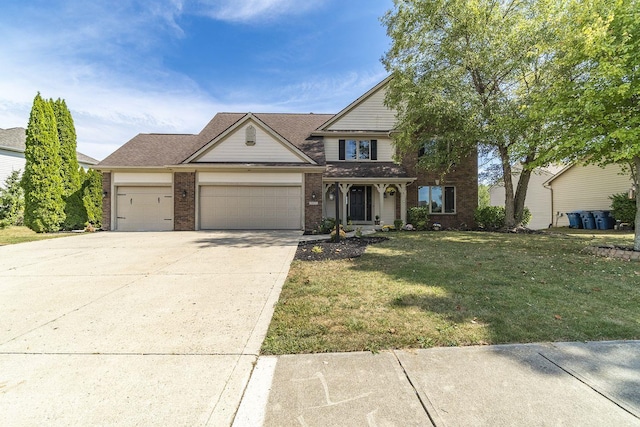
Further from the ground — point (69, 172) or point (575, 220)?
point (69, 172)

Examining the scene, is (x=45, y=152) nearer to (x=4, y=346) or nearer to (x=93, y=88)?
(x=93, y=88)

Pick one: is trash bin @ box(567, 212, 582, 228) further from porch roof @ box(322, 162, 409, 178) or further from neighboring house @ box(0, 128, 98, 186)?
neighboring house @ box(0, 128, 98, 186)

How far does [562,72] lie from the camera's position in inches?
413

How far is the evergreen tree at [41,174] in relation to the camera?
43.5 feet

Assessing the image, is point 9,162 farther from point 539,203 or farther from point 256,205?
point 539,203

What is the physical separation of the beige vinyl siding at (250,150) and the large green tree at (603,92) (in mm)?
9753

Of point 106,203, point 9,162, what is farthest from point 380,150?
point 9,162

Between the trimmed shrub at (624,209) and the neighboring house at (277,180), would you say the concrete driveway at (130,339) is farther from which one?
the trimmed shrub at (624,209)

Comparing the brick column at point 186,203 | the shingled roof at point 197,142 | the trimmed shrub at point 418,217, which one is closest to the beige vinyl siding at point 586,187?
the trimmed shrub at point 418,217

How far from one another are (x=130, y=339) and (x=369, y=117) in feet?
51.6

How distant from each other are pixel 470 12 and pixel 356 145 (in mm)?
7547

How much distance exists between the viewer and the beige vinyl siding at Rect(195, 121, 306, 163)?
1398 centimetres

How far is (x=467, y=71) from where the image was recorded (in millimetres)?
13133

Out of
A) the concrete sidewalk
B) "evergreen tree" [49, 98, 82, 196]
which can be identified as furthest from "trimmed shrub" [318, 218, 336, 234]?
"evergreen tree" [49, 98, 82, 196]
